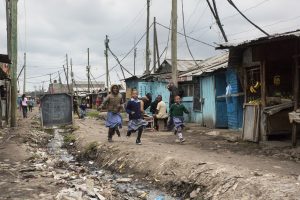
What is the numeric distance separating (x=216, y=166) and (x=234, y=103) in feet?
28.9

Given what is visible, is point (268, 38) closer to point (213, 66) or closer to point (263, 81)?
point (263, 81)

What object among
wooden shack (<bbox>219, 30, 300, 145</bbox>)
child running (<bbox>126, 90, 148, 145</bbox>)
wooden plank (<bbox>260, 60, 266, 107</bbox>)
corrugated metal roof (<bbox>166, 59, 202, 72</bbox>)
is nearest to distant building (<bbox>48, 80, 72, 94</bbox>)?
corrugated metal roof (<bbox>166, 59, 202, 72</bbox>)

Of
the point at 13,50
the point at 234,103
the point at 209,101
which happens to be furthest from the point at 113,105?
the point at 13,50

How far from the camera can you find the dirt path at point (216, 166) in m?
7.36

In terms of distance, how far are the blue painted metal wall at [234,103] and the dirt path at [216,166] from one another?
2.70 metres

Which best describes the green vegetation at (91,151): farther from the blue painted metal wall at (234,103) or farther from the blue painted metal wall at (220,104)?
the blue painted metal wall at (220,104)

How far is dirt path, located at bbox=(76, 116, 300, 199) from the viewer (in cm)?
736

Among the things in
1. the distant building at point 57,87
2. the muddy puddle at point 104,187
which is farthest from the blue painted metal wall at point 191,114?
the distant building at point 57,87

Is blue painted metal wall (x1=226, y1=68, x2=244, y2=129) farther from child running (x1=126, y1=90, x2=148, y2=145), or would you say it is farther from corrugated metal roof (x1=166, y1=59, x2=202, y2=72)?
corrugated metal roof (x1=166, y1=59, x2=202, y2=72)

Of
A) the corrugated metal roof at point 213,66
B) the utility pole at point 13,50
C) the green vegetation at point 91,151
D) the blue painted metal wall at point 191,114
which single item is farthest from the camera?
the blue painted metal wall at point 191,114

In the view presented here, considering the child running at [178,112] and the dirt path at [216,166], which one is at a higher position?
the child running at [178,112]

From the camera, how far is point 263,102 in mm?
13297

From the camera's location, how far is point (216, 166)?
902 centimetres

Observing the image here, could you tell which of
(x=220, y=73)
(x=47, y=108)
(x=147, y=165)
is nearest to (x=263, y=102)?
(x=147, y=165)
